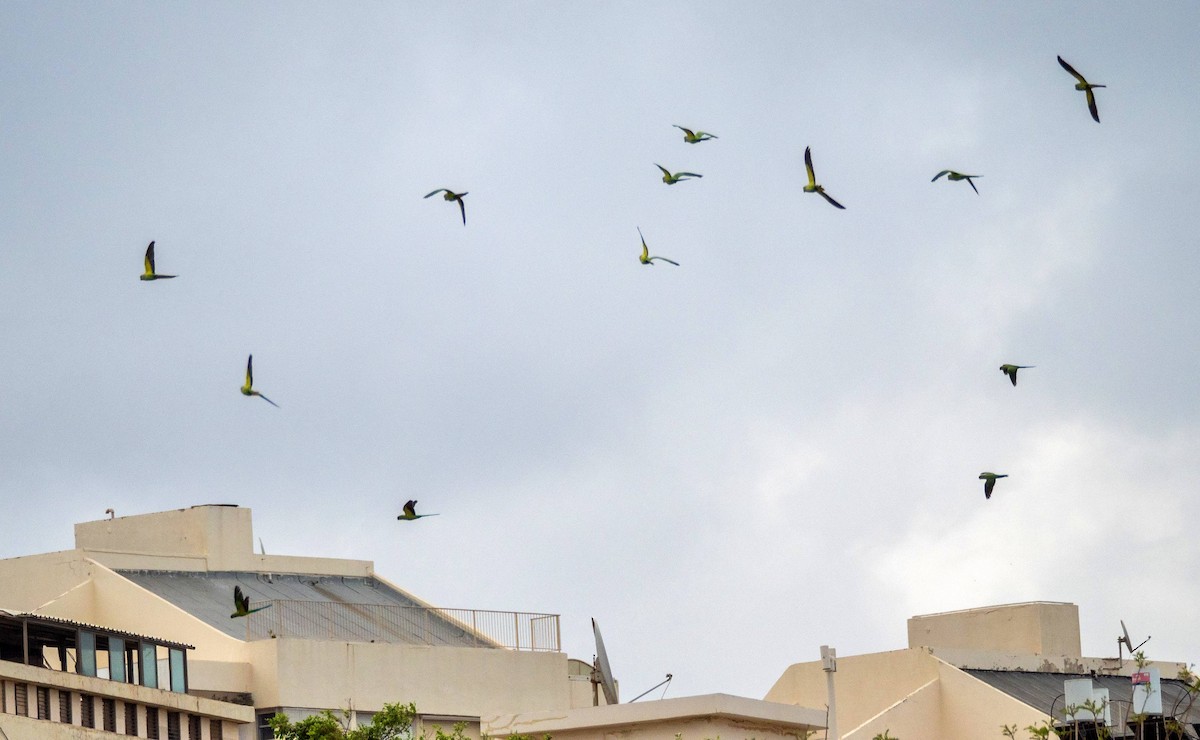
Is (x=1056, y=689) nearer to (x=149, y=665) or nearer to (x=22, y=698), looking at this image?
(x=149, y=665)

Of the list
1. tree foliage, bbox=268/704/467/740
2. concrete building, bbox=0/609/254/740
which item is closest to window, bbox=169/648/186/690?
concrete building, bbox=0/609/254/740

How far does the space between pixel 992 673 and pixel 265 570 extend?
24.4m

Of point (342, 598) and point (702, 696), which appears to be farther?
point (342, 598)

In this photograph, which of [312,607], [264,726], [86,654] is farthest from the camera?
[312,607]

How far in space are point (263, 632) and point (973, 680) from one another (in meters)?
21.2

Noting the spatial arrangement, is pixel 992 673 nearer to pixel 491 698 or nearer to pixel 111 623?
pixel 491 698

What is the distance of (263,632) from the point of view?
7050cm

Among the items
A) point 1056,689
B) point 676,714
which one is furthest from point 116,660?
point 1056,689

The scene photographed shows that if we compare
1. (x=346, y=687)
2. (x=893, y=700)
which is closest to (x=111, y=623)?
(x=346, y=687)

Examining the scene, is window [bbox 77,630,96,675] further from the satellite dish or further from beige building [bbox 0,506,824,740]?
the satellite dish

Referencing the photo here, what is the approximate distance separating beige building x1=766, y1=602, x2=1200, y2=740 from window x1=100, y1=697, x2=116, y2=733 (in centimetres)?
1972

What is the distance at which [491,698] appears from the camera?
73250 millimetres

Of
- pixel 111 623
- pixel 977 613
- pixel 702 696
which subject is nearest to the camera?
pixel 702 696

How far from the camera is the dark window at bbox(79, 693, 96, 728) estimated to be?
2339 inches
